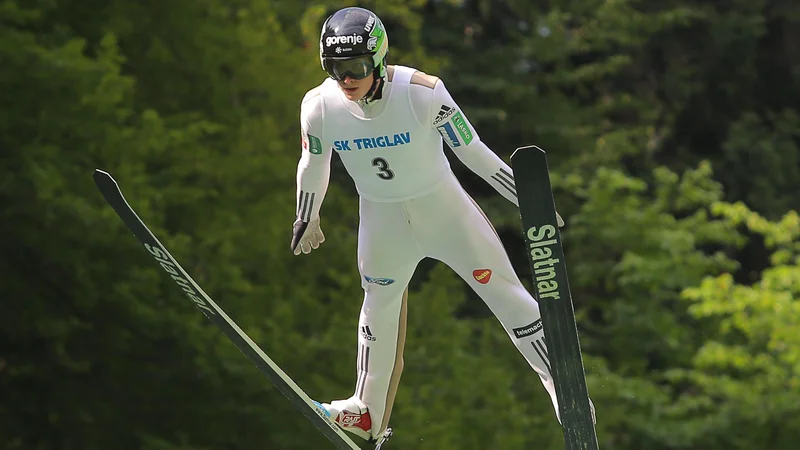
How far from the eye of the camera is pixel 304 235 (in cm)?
520

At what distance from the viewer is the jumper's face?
4.65 m

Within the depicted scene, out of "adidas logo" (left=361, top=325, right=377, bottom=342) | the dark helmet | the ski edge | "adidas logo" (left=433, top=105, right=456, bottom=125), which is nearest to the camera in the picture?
the dark helmet

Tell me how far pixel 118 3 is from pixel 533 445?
20.4 feet

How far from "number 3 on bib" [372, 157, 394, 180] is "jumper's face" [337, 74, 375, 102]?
26 cm

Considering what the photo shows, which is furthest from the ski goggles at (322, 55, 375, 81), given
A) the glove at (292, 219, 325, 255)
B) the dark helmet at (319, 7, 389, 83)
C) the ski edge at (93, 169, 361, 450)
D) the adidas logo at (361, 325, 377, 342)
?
the adidas logo at (361, 325, 377, 342)

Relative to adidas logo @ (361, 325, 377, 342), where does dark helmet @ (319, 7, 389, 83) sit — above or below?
above

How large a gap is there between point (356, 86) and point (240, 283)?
7.54 metres

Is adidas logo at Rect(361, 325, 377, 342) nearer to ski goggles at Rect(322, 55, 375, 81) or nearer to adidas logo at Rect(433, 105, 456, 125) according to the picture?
adidas logo at Rect(433, 105, 456, 125)

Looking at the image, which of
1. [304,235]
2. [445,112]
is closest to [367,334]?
[304,235]

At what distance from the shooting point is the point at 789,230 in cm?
1412

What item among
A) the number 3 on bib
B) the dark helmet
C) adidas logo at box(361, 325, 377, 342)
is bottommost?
adidas logo at box(361, 325, 377, 342)

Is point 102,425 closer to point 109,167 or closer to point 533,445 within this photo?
point 109,167

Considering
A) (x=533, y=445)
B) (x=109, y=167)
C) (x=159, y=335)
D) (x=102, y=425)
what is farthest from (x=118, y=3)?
(x=533, y=445)

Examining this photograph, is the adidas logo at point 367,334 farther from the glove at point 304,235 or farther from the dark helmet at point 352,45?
the dark helmet at point 352,45
